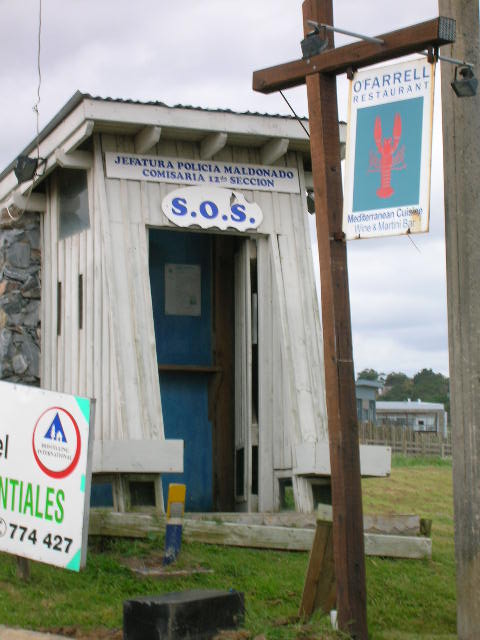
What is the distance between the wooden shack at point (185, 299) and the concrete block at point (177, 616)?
3.63 m

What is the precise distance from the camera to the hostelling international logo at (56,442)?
9.39 m

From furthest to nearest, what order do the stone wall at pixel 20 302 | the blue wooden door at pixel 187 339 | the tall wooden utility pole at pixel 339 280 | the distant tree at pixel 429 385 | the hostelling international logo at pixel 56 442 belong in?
the distant tree at pixel 429 385
the blue wooden door at pixel 187 339
the stone wall at pixel 20 302
the hostelling international logo at pixel 56 442
the tall wooden utility pole at pixel 339 280

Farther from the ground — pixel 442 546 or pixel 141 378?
pixel 141 378

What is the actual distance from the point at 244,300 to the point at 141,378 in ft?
6.26

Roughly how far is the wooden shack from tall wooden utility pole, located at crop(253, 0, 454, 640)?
12.0ft

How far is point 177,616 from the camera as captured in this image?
751cm

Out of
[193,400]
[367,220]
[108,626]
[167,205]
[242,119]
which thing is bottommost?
[108,626]

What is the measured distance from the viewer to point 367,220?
26.1 ft

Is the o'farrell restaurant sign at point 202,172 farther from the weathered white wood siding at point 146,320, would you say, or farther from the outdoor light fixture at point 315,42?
the outdoor light fixture at point 315,42

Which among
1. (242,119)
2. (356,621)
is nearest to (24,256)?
(242,119)

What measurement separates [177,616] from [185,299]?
703cm

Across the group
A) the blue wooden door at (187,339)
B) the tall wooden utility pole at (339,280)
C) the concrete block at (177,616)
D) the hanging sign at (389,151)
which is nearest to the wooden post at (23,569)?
the concrete block at (177,616)

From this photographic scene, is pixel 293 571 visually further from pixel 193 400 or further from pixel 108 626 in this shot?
pixel 193 400

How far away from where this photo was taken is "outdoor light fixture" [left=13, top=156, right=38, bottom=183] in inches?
512
